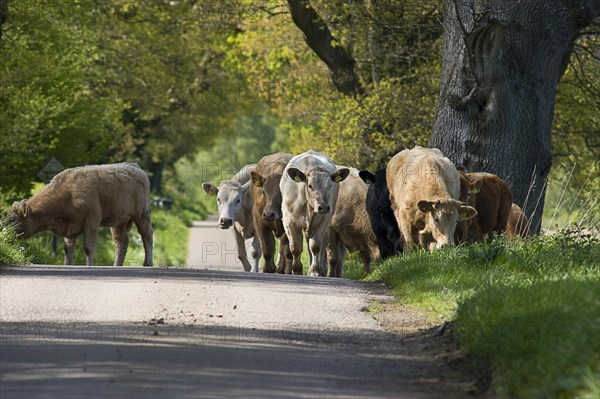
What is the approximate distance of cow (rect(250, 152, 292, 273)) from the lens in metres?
23.2

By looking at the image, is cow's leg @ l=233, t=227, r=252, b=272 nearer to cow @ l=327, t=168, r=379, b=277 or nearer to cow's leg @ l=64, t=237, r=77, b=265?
cow @ l=327, t=168, r=379, b=277

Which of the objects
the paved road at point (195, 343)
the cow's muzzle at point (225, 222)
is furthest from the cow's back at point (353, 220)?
the paved road at point (195, 343)

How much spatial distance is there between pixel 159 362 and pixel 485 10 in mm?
A: 13875

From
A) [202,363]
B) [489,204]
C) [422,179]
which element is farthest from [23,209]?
[202,363]

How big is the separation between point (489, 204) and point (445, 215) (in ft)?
9.51

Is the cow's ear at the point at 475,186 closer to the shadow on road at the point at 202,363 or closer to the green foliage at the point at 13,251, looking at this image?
the green foliage at the point at 13,251

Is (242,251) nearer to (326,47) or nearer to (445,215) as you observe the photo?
(326,47)

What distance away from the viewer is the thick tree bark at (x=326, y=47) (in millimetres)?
32781

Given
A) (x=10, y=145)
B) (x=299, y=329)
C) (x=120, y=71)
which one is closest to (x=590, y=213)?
(x=299, y=329)

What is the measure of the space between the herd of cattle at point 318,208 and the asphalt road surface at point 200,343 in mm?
4198

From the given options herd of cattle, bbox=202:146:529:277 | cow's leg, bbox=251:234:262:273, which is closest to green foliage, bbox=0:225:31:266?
herd of cattle, bbox=202:146:529:277

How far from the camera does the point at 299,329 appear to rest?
1151 centimetres

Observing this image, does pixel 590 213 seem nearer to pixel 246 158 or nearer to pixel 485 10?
pixel 485 10

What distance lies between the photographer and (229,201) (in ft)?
85.5
